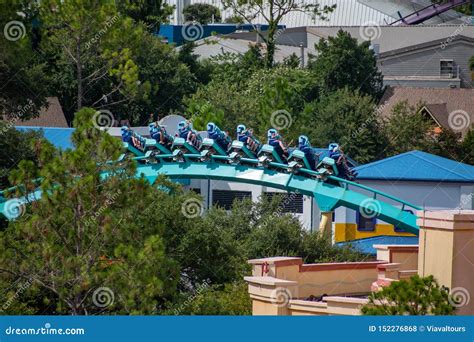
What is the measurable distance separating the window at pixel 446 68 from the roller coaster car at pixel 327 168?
1720 inches

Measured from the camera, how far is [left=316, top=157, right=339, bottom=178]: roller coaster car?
118ft

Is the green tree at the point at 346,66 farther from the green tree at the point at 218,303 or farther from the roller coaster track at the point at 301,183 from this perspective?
the green tree at the point at 218,303

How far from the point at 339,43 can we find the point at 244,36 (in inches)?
566

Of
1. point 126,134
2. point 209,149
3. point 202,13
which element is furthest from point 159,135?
point 202,13

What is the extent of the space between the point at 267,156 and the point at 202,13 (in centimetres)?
6511

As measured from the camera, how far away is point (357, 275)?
23516mm

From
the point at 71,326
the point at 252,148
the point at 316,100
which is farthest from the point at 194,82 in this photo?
the point at 71,326

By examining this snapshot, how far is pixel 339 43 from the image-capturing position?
70500mm

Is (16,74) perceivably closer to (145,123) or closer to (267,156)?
(267,156)

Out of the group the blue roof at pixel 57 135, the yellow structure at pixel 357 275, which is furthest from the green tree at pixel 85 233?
the blue roof at pixel 57 135

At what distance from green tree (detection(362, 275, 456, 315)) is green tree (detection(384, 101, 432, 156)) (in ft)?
138

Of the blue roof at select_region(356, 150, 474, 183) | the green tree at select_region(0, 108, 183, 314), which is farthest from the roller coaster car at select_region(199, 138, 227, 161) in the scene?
the green tree at select_region(0, 108, 183, 314)

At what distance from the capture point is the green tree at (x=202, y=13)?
9962 centimetres

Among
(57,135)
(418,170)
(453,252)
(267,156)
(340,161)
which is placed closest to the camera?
(453,252)
